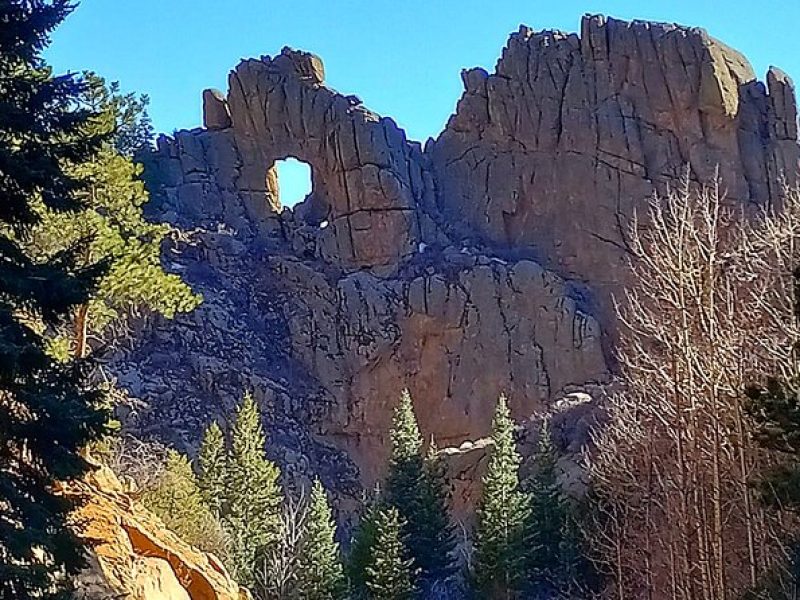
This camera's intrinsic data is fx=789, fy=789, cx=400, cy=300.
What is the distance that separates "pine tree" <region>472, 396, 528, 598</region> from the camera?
2027 cm

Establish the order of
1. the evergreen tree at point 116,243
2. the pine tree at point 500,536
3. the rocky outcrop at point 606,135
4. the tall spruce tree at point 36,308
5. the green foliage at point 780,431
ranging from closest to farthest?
the tall spruce tree at point 36,308 → the green foliage at point 780,431 → the evergreen tree at point 116,243 → the pine tree at point 500,536 → the rocky outcrop at point 606,135

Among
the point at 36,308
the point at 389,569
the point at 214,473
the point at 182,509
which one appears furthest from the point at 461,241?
the point at 36,308

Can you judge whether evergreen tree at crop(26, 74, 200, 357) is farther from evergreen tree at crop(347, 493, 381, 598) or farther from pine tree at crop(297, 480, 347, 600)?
evergreen tree at crop(347, 493, 381, 598)

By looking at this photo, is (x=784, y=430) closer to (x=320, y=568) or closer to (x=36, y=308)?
(x=36, y=308)

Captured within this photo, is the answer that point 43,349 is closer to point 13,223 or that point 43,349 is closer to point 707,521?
point 13,223

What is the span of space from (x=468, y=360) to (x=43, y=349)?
3612cm

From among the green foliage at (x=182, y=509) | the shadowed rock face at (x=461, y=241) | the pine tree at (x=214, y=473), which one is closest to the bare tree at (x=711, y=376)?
the green foliage at (x=182, y=509)

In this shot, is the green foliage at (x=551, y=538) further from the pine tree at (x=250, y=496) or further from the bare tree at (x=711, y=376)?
the pine tree at (x=250, y=496)

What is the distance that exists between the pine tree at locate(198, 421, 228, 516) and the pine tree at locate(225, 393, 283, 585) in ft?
0.90

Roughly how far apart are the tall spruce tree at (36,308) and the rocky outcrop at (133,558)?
8.11ft

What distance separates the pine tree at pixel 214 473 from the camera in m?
23.8

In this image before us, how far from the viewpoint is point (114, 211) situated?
42.6ft

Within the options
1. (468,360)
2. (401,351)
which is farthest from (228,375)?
(468,360)

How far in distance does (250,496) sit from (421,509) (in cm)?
550
